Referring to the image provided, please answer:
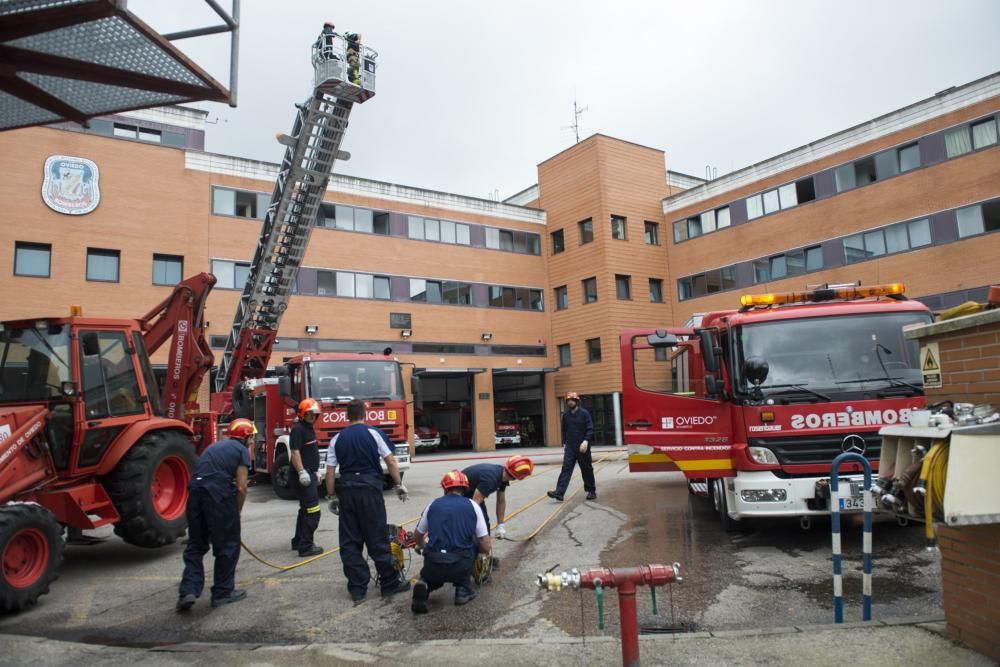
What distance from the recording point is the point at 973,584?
13.1 ft

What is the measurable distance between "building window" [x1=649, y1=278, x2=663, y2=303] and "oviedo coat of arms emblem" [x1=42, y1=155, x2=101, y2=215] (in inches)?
892

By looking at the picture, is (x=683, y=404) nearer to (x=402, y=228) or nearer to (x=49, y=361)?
(x=49, y=361)

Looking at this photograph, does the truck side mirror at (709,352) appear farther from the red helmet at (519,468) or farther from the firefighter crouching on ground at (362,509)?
the firefighter crouching on ground at (362,509)

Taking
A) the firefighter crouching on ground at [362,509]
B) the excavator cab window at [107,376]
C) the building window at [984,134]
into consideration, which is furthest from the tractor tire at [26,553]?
the building window at [984,134]

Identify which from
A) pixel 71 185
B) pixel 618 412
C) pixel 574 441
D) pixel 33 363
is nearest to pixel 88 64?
pixel 33 363

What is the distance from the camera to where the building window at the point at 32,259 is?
2158cm

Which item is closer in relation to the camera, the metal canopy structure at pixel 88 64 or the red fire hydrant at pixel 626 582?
the red fire hydrant at pixel 626 582

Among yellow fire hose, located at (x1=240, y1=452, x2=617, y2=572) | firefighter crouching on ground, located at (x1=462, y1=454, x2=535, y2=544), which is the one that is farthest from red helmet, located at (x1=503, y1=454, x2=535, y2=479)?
yellow fire hose, located at (x1=240, y1=452, x2=617, y2=572)

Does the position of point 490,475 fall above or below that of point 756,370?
below

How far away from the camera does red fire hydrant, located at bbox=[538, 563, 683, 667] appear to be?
386 cm

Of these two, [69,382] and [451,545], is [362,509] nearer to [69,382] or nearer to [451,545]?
[451,545]

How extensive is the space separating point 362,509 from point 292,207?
953 cm

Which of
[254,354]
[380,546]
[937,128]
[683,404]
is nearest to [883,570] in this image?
[683,404]

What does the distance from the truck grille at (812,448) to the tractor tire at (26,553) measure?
6.85m
